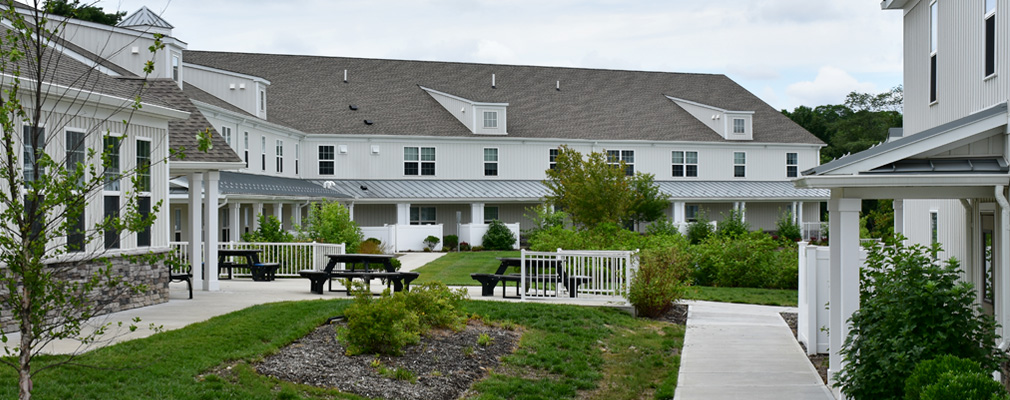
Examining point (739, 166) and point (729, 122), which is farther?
point (739, 166)

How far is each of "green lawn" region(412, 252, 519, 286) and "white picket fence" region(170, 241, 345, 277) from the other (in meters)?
2.51

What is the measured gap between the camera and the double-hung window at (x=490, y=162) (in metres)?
41.8

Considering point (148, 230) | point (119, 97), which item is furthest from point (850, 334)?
point (148, 230)

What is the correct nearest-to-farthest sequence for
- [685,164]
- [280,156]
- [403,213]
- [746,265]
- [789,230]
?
[746,265] → [280,156] → [789,230] → [403,213] → [685,164]

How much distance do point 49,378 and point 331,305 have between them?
6.38 m

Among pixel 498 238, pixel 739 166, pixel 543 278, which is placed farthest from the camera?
pixel 739 166

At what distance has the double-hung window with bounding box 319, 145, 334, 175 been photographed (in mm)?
39688

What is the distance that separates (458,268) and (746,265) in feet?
27.9

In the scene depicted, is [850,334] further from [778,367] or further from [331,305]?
[331,305]

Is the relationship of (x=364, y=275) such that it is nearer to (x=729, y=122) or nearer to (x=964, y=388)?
(x=964, y=388)

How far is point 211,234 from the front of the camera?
1812cm

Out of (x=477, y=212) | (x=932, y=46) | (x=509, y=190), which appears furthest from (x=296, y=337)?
(x=509, y=190)

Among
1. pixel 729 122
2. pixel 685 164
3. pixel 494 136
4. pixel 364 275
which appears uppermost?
pixel 729 122

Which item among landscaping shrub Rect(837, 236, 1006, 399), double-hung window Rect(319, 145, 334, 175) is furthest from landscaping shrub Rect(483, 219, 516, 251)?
landscaping shrub Rect(837, 236, 1006, 399)
